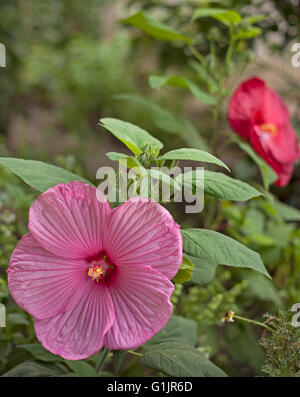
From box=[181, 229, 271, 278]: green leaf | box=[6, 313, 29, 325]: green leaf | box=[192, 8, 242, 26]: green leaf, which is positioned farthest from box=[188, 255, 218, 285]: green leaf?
box=[192, 8, 242, 26]: green leaf

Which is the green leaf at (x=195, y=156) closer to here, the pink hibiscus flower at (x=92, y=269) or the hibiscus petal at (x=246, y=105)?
the pink hibiscus flower at (x=92, y=269)

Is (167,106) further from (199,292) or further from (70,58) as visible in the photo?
(199,292)

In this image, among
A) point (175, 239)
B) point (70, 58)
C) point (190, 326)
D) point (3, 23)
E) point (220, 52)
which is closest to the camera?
point (175, 239)

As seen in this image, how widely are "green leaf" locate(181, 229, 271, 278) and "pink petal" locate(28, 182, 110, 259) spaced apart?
0.31 feet

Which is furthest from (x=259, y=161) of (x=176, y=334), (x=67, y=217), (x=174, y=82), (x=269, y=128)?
(x=67, y=217)

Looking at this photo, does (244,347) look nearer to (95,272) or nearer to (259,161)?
(259,161)

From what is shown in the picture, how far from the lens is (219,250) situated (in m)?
0.46

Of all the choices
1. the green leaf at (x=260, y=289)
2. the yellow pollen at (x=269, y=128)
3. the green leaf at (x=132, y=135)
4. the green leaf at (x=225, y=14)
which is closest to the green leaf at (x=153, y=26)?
the green leaf at (x=225, y=14)

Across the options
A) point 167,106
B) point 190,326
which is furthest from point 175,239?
point 167,106

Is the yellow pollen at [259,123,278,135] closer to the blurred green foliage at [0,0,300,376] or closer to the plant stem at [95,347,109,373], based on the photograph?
the blurred green foliage at [0,0,300,376]

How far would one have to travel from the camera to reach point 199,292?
828 mm

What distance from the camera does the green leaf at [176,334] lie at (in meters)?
0.62

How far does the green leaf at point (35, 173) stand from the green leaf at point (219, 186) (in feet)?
0.43

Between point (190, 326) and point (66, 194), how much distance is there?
12.7 inches
